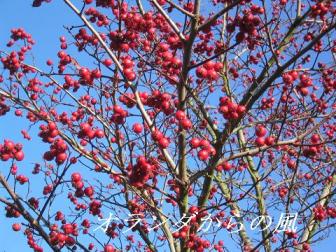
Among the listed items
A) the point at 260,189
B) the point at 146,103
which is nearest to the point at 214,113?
the point at 260,189

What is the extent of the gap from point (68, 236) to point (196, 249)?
53.1 inches

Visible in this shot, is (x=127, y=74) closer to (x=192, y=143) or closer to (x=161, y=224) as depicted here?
(x=192, y=143)

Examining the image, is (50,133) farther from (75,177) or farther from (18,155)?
(75,177)

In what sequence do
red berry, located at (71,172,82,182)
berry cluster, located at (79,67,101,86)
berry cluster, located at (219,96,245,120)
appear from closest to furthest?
berry cluster, located at (219,96,245,120) < berry cluster, located at (79,67,101,86) < red berry, located at (71,172,82,182)

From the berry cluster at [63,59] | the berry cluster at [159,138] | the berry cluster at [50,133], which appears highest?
the berry cluster at [63,59]

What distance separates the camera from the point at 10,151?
3656mm

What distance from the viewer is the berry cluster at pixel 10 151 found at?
365 cm

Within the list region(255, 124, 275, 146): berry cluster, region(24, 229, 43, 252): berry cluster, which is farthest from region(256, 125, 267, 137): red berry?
region(24, 229, 43, 252): berry cluster

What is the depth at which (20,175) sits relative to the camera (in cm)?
450

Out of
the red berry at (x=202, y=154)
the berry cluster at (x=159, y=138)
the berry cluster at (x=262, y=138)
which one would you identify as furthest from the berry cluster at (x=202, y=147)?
the berry cluster at (x=262, y=138)

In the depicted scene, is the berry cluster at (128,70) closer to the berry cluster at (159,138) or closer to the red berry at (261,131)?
the berry cluster at (159,138)

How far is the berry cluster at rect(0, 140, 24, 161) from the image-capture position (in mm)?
3650

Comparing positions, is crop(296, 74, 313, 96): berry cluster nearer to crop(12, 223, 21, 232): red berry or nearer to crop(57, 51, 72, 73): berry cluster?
crop(57, 51, 72, 73): berry cluster

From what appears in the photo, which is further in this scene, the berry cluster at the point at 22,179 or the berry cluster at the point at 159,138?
the berry cluster at the point at 22,179
